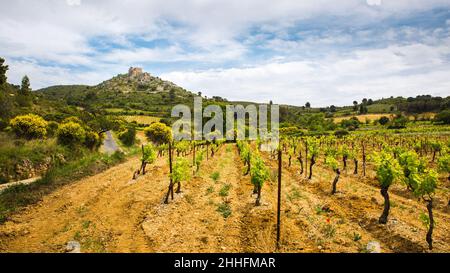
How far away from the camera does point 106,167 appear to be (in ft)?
91.0

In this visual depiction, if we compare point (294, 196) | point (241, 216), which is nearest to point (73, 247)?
point (241, 216)

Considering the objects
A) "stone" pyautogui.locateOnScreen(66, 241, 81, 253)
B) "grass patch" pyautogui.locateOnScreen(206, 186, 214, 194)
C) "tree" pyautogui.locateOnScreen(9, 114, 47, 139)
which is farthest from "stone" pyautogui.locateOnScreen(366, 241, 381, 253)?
"tree" pyautogui.locateOnScreen(9, 114, 47, 139)

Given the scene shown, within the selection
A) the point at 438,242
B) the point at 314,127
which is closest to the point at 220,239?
the point at 438,242

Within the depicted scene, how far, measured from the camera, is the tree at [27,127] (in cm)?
2858

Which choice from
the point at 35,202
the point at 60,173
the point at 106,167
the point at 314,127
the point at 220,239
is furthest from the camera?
the point at 314,127

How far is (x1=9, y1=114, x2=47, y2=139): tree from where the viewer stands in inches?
1125

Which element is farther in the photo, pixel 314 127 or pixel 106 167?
pixel 314 127

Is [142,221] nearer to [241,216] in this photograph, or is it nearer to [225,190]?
[241,216]

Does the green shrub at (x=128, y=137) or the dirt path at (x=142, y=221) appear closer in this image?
the dirt path at (x=142, y=221)

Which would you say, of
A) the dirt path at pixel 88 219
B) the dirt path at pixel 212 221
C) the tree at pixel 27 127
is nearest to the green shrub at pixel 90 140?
the tree at pixel 27 127

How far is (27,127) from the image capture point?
1138 inches

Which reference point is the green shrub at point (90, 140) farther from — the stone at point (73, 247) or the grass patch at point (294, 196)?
the grass patch at point (294, 196)
